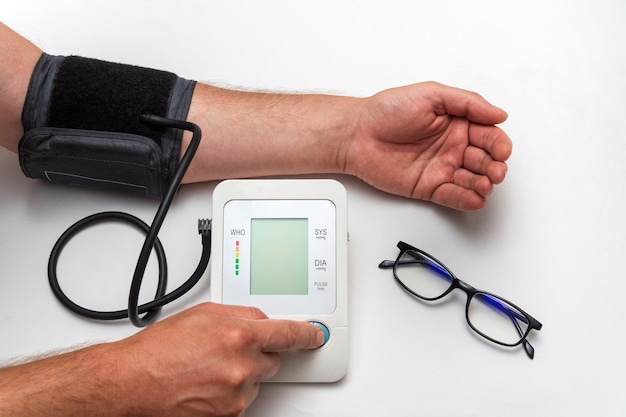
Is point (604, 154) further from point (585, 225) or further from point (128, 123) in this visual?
point (128, 123)

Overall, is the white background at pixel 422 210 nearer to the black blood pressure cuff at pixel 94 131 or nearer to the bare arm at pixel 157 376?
the black blood pressure cuff at pixel 94 131

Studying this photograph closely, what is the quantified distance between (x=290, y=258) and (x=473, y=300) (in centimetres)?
29

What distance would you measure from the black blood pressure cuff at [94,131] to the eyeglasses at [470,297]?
39 centimetres

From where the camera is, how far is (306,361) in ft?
2.78

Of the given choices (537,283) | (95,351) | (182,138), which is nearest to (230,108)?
(182,138)

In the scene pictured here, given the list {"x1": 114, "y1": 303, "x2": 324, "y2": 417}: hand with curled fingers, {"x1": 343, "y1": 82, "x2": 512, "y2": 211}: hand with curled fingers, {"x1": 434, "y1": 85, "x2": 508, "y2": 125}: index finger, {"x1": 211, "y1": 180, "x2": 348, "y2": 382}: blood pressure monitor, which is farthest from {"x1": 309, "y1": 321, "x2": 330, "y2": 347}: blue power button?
{"x1": 434, "y1": 85, "x2": 508, "y2": 125}: index finger

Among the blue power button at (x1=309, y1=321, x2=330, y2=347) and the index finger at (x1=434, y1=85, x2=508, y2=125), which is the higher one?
the index finger at (x1=434, y1=85, x2=508, y2=125)

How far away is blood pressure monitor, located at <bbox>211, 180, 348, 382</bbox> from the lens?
85 cm

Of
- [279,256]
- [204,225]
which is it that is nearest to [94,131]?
[204,225]

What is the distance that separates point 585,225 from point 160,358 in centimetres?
70

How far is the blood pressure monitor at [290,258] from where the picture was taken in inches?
33.4

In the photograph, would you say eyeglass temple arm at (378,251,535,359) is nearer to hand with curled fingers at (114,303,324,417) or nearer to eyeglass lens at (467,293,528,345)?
eyeglass lens at (467,293,528,345)

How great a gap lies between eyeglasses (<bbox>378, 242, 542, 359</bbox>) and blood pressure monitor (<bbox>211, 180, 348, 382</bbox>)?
125 mm

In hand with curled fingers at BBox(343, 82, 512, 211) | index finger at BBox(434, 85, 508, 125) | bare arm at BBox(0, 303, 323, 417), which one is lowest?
bare arm at BBox(0, 303, 323, 417)
